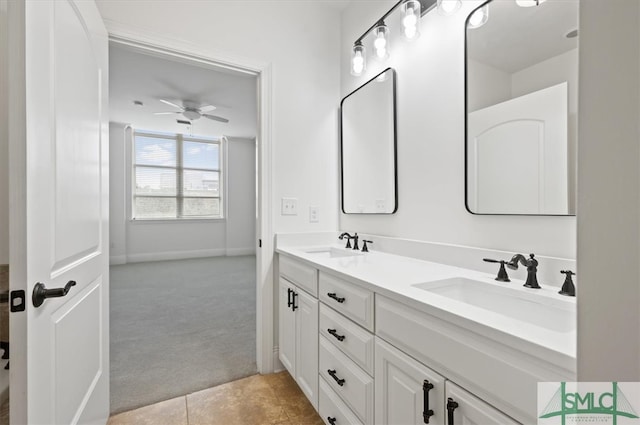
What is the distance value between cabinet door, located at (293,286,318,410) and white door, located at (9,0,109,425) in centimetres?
98

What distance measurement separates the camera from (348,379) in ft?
3.97

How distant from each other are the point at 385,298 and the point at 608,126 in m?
0.80

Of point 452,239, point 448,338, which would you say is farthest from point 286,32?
point 448,338

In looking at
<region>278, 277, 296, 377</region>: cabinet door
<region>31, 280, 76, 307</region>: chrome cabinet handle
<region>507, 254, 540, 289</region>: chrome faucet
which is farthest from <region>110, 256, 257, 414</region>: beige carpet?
<region>507, 254, 540, 289</region>: chrome faucet

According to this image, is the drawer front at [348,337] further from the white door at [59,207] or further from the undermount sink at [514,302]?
the white door at [59,207]

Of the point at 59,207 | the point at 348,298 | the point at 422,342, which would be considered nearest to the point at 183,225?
the point at 59,207

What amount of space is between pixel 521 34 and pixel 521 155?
0.50 metres

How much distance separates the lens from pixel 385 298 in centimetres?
101

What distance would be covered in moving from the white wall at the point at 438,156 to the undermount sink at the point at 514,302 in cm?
23

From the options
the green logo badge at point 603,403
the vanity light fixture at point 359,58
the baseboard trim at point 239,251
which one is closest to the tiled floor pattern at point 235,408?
the green logo badge at point 603,403

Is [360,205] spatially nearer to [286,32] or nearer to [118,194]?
[286,32]

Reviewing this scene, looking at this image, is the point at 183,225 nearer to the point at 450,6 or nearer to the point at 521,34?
the point at 450,6

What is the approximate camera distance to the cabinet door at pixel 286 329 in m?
1.75

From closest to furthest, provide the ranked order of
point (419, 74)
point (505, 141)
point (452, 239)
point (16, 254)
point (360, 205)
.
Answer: point (16, 254), point (505, 141), point (452, 239), point (419, 74), point (360, 205)
